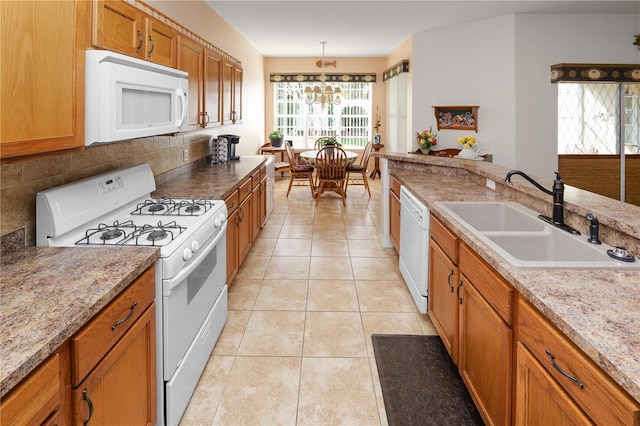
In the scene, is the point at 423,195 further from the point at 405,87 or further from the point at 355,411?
the point at 405,87

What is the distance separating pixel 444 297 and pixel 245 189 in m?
2.06

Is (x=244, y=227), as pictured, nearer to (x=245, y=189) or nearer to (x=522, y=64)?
(x=245, y=189)

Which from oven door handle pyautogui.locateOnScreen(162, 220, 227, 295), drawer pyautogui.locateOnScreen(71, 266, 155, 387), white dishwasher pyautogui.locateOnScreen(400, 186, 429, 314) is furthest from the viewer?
white dishwasher pyautogui.locateOnScreen(400, 186, 429, 314)

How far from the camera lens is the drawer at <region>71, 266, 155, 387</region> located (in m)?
1.13

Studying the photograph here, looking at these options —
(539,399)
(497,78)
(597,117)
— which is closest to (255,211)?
(539,399)

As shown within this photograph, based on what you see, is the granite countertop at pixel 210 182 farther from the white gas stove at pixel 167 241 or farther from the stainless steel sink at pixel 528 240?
the stainless steel sink at pixel 528 240

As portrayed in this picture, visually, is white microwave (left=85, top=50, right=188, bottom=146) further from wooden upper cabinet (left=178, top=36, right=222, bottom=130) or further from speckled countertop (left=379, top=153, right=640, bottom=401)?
speckled countertop (left=379, top=153, right=640, bottom=401)

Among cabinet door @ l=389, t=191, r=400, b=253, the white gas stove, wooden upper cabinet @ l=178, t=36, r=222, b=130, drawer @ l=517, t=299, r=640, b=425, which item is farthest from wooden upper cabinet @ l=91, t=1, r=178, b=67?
cabinet door @ l=389, t=191, r=400, b=253

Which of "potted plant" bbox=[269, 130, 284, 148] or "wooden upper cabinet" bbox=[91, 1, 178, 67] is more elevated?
"potted plant" bbox=[269, 130, 284, 148]

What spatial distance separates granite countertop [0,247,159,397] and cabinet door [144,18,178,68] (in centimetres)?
110

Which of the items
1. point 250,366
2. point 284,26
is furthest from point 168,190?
point 284,26

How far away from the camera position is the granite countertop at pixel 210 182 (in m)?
2.91

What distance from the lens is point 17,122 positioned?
4.02ft

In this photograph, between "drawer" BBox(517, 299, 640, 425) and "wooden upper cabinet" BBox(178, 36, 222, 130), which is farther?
"wooden upper cabinet" BBox(178, 36, 222, 130)
